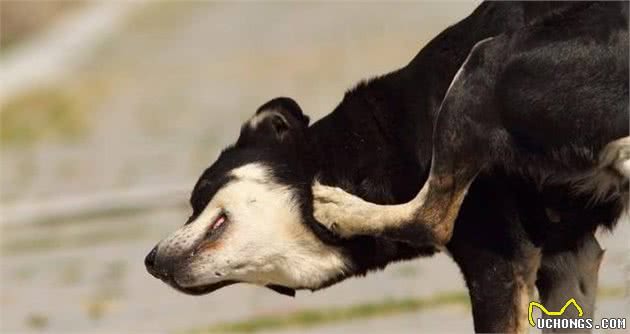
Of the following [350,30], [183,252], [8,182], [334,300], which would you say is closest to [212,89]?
[350,30]

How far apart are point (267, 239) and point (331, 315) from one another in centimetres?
278

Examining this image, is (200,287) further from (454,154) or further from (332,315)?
(332,315)

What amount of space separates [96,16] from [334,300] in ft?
35.8

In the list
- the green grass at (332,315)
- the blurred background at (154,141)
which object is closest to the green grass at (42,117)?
the blurred background at (154,141)

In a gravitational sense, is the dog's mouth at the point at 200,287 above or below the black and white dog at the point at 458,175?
below

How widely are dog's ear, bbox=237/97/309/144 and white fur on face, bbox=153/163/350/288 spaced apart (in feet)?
0.47

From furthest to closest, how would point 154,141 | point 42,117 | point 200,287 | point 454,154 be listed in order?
point 42,117 → point 154,141 → point 200,287 → point 454,154

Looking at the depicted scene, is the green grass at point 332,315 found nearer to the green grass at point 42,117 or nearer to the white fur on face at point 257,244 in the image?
the white fur on face at point 257,244

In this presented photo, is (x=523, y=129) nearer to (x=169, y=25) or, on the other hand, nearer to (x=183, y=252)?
(x=183, y=252)

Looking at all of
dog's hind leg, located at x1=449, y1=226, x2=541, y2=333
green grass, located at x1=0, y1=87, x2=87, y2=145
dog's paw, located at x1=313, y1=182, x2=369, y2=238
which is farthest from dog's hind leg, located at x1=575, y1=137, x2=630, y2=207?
green grass, located at x1=0, y1=87, x2=87, y2=145

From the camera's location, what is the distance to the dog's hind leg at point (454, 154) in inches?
195

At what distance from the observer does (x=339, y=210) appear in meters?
5.27

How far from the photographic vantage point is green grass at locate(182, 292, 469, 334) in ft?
26.4

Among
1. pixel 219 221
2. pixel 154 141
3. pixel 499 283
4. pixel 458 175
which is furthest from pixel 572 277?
pixel 154 141
